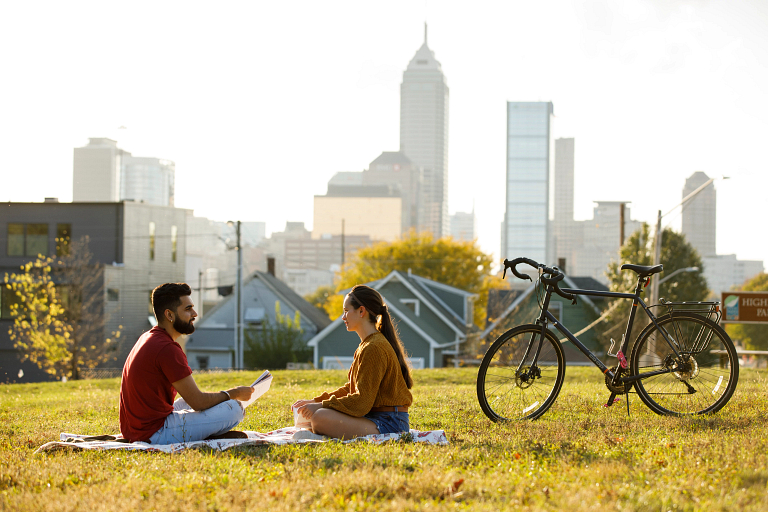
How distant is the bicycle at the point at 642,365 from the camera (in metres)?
6.32

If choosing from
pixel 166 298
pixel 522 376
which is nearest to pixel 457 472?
pixel 522 376

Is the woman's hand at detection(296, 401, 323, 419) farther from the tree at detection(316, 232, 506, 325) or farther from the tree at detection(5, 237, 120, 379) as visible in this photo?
the tree at detection(316, 232, 506, 325)

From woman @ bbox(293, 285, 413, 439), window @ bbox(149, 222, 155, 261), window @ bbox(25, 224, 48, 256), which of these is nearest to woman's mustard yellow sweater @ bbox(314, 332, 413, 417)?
woman @ bbox(293, 285, 413, 439)

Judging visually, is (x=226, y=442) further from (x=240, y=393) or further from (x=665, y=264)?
(x=665, y=264)

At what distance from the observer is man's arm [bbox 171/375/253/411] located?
5238 mm

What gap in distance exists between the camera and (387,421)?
5652 millimetres

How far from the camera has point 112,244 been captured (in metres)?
45.7

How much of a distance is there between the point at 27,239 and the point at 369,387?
4366 cm

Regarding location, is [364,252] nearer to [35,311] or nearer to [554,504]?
[35,311]

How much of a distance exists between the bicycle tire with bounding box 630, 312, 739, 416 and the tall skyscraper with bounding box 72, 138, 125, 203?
133 m

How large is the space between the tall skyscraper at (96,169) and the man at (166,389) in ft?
436

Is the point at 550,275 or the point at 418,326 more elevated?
the point at 550,275

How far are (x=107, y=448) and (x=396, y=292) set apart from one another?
122ft

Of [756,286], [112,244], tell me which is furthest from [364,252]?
[756,286]
